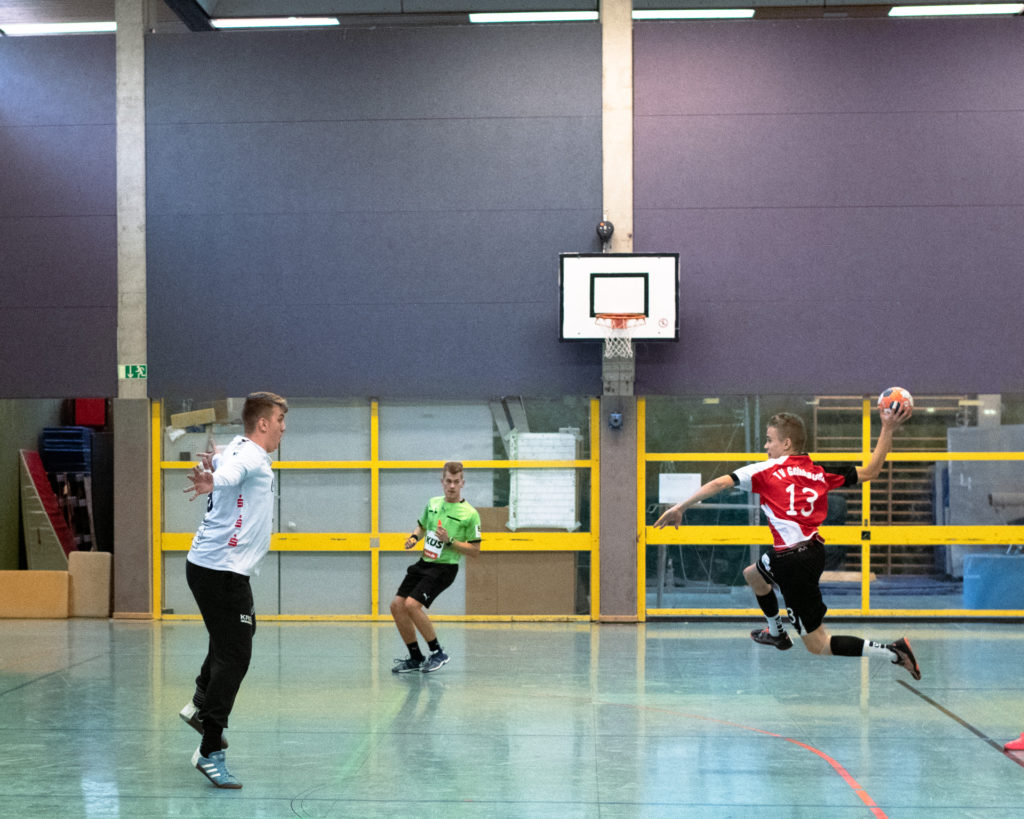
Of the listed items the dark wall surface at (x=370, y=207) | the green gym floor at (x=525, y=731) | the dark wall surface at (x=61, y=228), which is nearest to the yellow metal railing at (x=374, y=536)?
the dark wall surface at (x=370, y=207)

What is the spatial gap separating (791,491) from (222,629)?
382 cm

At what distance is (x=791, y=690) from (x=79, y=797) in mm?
5616

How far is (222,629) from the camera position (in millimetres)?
6145

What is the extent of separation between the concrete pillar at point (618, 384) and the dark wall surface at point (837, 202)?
0.19 meters

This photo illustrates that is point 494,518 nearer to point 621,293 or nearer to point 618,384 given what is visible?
point 618,384

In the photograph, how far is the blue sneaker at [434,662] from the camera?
1002cm

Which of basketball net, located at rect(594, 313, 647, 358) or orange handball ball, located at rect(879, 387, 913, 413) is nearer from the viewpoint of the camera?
orange handball ball, located at rect(879, 387, 913, 413)

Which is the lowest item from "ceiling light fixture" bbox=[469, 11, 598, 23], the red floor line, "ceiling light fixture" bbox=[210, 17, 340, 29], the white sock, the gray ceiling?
the red floor line

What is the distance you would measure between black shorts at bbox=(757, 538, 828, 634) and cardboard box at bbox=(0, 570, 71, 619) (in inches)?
388

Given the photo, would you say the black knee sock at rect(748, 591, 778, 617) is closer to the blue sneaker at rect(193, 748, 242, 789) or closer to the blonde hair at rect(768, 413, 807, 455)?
the blonde hair at rect(768, 413, 807, 455)

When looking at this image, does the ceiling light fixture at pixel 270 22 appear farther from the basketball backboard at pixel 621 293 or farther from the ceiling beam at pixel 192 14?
the basketball backboard at pixel 621 293

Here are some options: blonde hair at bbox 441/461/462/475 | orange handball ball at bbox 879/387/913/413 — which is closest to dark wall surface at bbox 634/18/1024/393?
blonde hair at bbox 441/461/462/475

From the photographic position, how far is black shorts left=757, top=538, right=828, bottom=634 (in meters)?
7.51

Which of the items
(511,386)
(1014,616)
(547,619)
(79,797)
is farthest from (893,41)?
(79,797)
